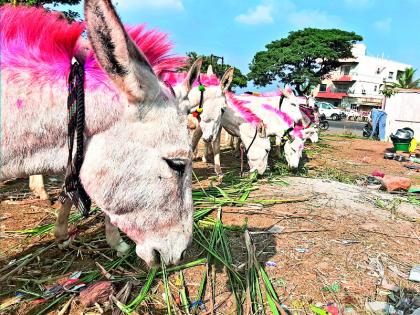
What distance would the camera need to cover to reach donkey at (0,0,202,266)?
162 cm

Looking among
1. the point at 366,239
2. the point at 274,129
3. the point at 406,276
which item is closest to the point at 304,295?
the point at 406,276

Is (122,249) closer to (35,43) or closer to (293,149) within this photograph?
(35,43)

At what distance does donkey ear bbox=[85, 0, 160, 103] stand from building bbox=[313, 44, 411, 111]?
58.3 metres

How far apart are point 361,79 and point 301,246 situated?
5993 cm

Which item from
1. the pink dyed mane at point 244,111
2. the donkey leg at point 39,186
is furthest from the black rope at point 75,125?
the pink dyed mane at point 244,111

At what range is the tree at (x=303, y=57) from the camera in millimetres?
38406

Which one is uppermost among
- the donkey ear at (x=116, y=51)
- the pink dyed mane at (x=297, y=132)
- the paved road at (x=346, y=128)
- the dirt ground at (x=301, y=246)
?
the donkey ear at (x=116, y=51)

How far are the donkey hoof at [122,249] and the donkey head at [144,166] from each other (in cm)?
166

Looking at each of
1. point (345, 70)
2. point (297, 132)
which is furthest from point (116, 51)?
point (345, 70)

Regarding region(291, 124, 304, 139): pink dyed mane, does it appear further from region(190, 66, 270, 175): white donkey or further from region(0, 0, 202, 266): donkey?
region(0, 0, 202, 266): donkey

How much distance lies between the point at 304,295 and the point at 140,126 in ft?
7.84

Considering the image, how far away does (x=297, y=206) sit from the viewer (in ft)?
17.8

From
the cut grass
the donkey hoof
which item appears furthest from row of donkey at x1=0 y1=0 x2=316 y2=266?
the donkey hoof

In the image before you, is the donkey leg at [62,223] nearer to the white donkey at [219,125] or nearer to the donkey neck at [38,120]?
the donkey neck at [38,120]
